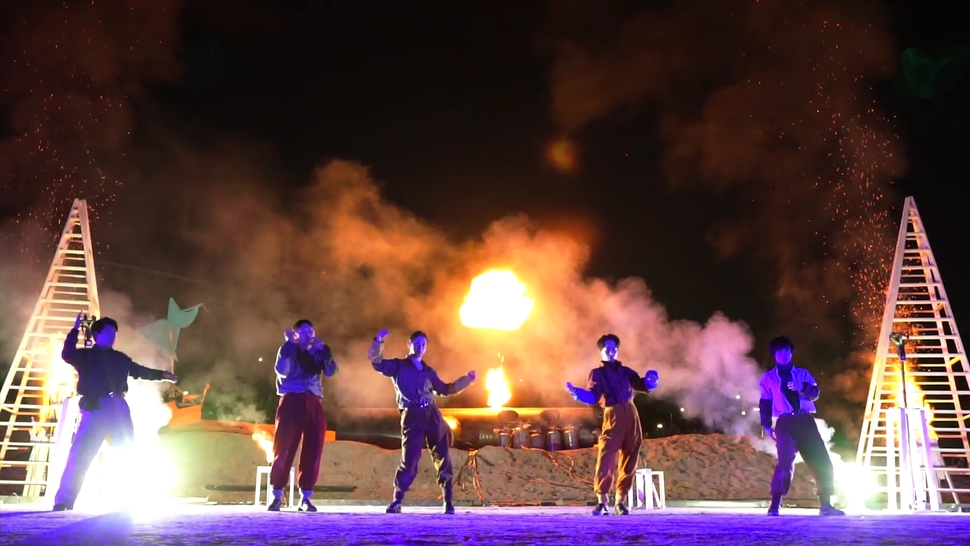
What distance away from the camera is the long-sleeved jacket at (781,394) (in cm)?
802

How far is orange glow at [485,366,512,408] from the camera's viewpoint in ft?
75.4

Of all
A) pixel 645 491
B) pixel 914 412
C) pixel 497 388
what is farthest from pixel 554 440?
pixel 914 412

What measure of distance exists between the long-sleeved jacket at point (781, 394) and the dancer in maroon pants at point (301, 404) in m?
4.80

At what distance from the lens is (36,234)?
1692 cm

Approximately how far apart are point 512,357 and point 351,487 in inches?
271

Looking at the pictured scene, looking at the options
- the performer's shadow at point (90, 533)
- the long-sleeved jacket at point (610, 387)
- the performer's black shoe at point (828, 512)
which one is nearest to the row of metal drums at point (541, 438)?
the long-sleeved jacket at point (610, 387)

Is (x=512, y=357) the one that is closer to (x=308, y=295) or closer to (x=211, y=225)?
(x=308, y=295)

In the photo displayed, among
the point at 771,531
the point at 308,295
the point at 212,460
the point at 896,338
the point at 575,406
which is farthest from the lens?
the point at 575,406

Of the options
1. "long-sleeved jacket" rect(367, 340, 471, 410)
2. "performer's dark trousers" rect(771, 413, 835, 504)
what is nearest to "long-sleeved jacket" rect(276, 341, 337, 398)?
"long-sleeved jacket" rect(367, 340, 471, 410)

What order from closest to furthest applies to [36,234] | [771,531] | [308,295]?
[771,531] < [36,234] < [308,295]

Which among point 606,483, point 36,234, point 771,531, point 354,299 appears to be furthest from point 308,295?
point 771,531

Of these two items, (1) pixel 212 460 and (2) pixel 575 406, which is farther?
(2) pixel 575 406

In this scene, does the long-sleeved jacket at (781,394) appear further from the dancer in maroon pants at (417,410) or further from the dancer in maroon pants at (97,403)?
the dancer in maroon pants at (97,403)

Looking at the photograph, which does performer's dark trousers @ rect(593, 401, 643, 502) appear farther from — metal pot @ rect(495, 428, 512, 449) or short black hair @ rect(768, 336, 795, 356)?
metal pot @ rect(495, 428, 512, 449)
